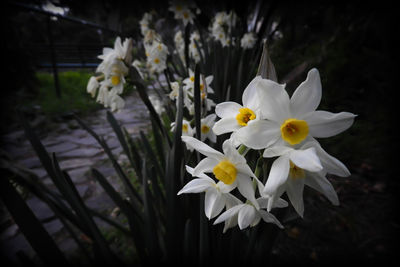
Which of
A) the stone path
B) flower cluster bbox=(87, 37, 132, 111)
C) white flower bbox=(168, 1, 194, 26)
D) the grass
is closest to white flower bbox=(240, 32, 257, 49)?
white flower bbox=(168, 1, 194, 26)

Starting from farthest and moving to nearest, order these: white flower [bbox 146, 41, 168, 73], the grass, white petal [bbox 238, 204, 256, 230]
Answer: the grass < white flower [bbox 146, 41, 168, 73] < white petal [bbox 238, 204, 256, 230]

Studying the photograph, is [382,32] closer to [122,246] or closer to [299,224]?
[299,224]

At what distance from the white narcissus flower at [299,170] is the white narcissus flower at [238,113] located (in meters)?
→ 0.08

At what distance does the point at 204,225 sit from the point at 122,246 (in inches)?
33.1

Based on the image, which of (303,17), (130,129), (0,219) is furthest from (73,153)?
(303,17)

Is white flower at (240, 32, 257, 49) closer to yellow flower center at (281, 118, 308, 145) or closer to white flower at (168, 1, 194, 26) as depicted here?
white flower at (168, 1, 194, 26)

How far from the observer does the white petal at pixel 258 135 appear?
0.98 feet

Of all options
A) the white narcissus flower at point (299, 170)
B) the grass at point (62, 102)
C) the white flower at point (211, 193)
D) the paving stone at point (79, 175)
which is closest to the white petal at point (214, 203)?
the white flower at point (211, 193)

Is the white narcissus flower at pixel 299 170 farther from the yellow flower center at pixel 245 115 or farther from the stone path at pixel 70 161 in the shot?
the stone path at pixel 70 161

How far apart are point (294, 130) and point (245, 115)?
0.09 m

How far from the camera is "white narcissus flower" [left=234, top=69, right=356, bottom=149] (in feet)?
0.98

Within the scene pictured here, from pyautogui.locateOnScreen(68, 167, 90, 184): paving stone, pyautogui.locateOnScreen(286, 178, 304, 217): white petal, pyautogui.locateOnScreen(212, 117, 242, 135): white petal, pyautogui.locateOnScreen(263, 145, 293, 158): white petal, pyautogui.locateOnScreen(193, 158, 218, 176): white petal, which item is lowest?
pyautogui.locateOnScreen(68, 167, 90, 184): paving stone

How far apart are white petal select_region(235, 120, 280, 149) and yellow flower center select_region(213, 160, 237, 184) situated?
65 mm

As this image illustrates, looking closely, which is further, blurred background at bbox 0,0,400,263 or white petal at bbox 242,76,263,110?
blurred background at bbox 0,0,400,263
